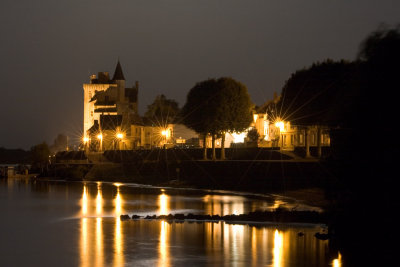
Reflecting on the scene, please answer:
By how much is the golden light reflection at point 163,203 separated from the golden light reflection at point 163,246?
25.5 ft

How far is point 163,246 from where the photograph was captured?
3120 centimetres

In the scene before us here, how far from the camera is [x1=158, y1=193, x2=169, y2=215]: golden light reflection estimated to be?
4764 centimetres

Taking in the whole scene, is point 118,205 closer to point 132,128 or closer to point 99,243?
point 99,243

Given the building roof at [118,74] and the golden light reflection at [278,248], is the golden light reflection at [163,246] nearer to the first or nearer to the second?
the golden light reflection at [278,248]

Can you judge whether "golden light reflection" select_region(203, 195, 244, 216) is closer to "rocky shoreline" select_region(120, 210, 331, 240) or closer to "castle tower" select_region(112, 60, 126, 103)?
"rocky shoreline" select_region(120, 210, 331, 240)

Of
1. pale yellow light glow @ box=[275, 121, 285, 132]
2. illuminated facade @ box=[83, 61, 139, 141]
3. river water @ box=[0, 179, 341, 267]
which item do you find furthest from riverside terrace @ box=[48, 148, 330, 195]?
illuminated facade @ box=[83, 61, 139, 141]

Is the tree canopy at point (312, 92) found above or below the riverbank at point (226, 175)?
above

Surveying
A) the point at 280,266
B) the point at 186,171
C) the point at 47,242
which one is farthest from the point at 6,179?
the point at 280,266

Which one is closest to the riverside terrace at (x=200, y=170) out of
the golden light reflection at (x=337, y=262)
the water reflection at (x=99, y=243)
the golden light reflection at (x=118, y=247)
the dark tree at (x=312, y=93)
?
the dark tree at (x=312, y=93)

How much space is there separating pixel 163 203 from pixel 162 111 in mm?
82164

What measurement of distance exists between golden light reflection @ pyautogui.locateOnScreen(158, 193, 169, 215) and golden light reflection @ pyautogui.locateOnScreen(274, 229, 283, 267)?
14.4 meters

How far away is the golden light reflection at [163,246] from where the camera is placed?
2759 cm

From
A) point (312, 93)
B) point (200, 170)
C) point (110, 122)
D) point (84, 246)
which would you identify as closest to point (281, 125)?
point (312, 93)

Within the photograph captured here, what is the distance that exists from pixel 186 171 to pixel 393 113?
56.5 meters
